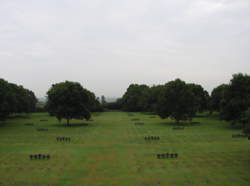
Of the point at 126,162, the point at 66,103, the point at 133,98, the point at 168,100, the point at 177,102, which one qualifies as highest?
the point at 133,98

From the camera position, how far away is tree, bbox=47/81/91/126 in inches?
2115

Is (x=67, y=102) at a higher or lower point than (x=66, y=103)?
higher

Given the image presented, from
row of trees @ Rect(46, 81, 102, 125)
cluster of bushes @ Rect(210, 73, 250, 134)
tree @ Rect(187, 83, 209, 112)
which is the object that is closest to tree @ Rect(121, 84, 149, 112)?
tree @ Rect(187, 83, 209, 112)

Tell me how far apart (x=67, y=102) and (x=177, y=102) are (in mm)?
26206

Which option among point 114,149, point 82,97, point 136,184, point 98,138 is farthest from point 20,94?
point 136,184

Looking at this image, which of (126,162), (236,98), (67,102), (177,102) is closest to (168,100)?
(177,102)

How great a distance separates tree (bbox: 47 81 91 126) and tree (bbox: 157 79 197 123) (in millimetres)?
18879

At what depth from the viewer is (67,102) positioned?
54438 mm

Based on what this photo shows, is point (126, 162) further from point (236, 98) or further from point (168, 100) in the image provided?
point (168, 100)

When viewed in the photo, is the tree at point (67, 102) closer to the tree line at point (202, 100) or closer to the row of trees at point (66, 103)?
the row of trees at point (66, 103)

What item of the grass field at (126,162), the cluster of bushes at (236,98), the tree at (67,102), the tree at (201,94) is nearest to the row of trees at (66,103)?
the tree at (67,102)

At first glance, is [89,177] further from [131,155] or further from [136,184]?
[131,155]

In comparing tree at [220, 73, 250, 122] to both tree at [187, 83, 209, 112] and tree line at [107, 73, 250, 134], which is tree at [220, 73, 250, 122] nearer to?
tree line at [107, 73, 250, 134]

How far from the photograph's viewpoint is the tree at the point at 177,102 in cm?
5491
